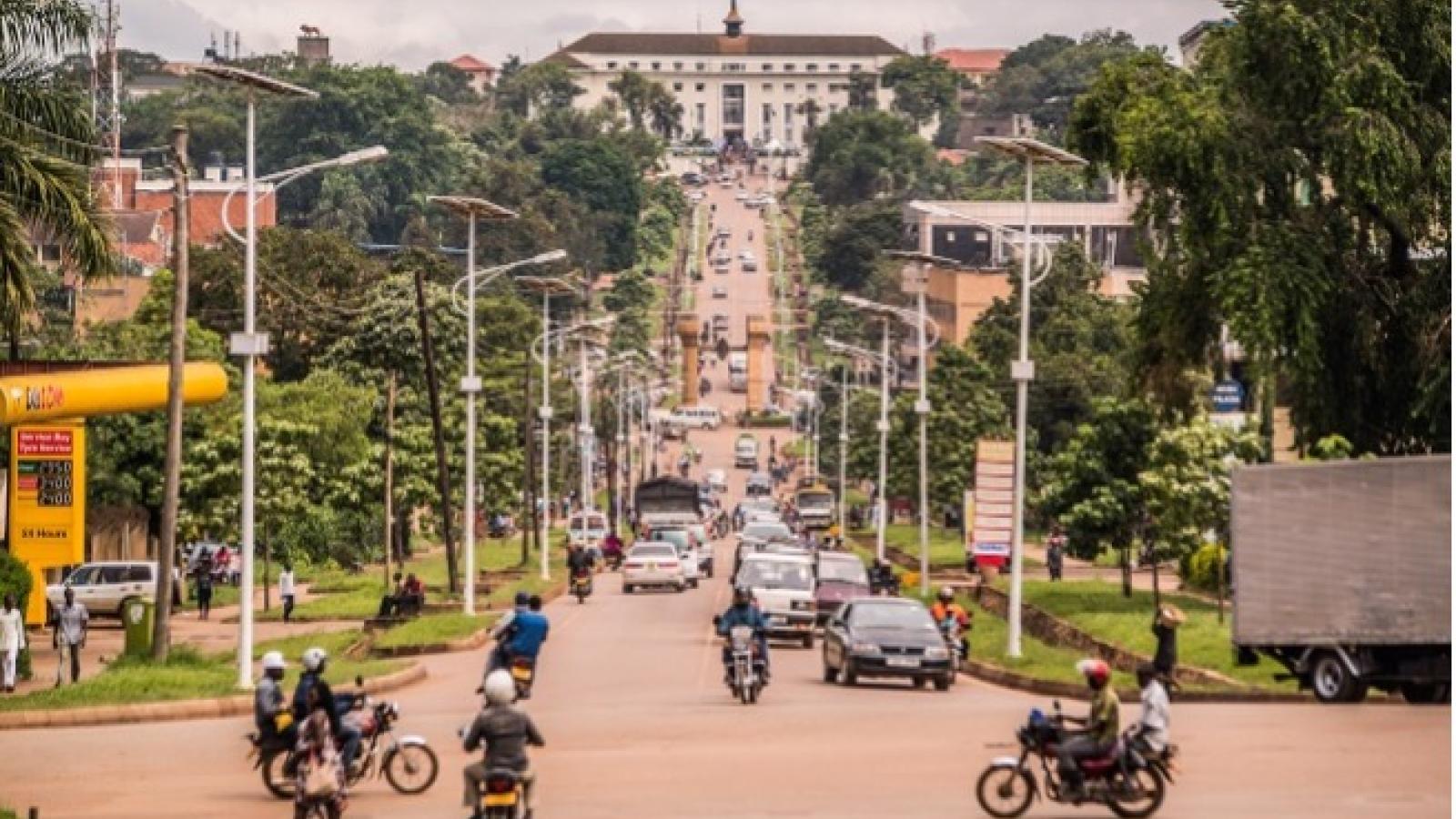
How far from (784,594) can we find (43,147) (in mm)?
16812

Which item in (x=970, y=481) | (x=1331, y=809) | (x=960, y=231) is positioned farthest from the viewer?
(x=960, y=231)

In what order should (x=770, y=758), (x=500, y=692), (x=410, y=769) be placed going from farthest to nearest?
1. (x=770, y=758)
2. (x=410, y=769)
3. (x=500, y=692)

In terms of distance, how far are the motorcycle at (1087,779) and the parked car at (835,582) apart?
103 ft

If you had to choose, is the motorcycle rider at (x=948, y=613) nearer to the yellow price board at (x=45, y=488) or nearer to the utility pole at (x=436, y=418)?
the yellow price board at (x=45, y=488)

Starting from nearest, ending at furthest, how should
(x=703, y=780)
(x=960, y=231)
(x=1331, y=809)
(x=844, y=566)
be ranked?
1. (x=1331, y=809)
2. (x=703, y=780)
3. (x=844, y=566)
4. (x=960, y=231)

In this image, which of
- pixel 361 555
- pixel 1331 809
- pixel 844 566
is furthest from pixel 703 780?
pixel 361 555

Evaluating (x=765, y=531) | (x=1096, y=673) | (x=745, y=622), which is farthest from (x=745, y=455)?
(x=1096, y=673)

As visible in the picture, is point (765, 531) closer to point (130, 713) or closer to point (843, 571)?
→ point (843, 571)

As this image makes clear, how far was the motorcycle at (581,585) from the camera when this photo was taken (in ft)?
237

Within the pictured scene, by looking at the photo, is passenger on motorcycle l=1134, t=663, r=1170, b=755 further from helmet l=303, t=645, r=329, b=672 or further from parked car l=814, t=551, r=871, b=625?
parked car l=814, t=551, r=871, b=625

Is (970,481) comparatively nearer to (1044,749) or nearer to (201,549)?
(201,549)

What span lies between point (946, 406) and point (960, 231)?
8576 centimetres

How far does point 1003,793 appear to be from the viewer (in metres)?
26.0

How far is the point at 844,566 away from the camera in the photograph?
6144 cm
